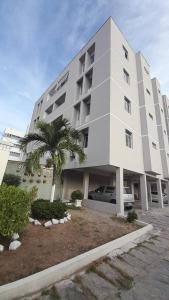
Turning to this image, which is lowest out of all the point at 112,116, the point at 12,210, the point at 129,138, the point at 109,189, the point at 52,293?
the point at 52,293

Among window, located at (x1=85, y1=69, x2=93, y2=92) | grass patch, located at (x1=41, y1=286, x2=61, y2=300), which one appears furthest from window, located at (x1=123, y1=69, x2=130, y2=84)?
grass patch, located at (x1=41, y1=286, x2=61, y2=300)

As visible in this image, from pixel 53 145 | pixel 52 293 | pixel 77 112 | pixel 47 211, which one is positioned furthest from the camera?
pixel 77 112

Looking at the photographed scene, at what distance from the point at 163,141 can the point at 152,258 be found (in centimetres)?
1730

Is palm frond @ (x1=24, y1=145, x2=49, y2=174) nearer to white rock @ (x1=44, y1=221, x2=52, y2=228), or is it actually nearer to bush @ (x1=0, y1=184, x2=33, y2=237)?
white rock @ (x1=44, y1=221, x2=52, y2=228)

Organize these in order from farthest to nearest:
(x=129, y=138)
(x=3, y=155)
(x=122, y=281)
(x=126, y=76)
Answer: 1. (x=126, y=76)
2. (x=129, y=138)
3. (x=3, y=155)
4. (x=122, y=281)

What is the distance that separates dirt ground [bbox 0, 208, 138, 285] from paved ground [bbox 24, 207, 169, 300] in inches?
28.8

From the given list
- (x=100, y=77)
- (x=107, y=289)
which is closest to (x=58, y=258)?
Result: (x=107, y=289)

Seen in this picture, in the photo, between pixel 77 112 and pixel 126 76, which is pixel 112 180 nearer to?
pixel 77 112

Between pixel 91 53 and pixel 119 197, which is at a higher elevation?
pixel 91 53

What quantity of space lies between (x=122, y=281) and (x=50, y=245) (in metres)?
2.41

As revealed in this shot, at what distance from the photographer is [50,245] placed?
5.00 m

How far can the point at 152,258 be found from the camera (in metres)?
5.03

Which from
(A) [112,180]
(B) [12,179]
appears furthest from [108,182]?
(B) [12,179]

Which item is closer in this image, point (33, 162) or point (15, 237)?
point (15, 237)
